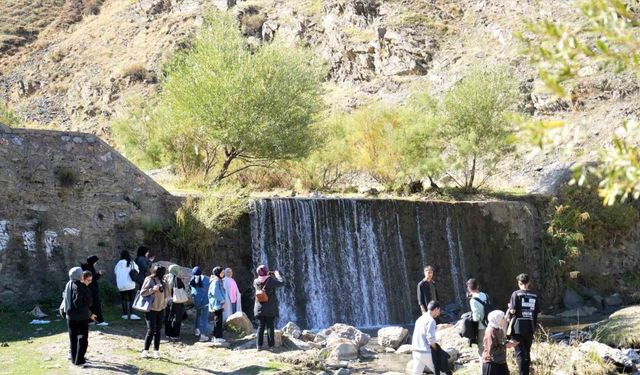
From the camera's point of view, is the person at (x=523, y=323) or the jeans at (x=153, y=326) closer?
the person at (x=523, y=323)

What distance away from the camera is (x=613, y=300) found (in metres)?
24.8

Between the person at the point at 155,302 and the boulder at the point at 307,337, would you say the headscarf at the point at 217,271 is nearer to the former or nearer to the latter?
the person at the point at 155,302

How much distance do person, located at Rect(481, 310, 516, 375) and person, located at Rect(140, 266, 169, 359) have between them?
17.7ft

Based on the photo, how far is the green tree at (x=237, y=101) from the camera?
23703 millimetres

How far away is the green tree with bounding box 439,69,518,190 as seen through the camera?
90.8 feet

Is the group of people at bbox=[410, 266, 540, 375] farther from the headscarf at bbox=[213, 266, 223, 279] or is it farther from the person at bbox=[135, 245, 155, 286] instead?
the person at bbox=[135, 245, 155, 286]

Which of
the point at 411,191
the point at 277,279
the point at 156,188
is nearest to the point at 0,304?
the point at 156,188

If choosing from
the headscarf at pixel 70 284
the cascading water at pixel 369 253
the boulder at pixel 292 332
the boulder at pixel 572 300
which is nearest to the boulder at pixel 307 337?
the boulder at pixel 292 332

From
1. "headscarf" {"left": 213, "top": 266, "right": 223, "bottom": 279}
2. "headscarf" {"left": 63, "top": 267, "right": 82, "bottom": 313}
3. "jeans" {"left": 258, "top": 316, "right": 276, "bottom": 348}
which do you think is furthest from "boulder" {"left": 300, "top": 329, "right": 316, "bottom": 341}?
"headscarf" {"left": 63, "top": 267, "right": 82, "bottom": 313}

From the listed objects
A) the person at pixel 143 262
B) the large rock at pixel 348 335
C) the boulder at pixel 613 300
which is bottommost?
the boulder at pixel 613 300

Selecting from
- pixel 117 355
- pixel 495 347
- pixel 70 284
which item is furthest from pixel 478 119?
pixel 70 284

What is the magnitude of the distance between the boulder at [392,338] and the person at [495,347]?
659cm

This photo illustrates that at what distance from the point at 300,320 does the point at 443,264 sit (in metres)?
5.88

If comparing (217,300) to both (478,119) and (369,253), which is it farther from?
(478,119)
